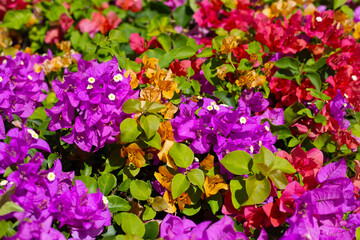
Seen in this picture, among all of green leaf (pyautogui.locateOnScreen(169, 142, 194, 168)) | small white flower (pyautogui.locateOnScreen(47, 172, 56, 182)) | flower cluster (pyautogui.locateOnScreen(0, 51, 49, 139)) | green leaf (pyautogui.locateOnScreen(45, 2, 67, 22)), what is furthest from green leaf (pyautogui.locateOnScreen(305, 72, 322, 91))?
green leaf (pyautogui.locateOnScreen(45, 2, 67, 22))

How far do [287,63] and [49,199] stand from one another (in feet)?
3.73

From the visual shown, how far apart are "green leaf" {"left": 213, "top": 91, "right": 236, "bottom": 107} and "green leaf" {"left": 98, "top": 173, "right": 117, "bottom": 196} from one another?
56 centimetres

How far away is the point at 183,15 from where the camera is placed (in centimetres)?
208

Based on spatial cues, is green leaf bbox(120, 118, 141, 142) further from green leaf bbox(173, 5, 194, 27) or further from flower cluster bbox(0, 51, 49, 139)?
green leaf bbox(173, 5, 194, 27)

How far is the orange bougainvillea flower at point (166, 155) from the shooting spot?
1222 mm

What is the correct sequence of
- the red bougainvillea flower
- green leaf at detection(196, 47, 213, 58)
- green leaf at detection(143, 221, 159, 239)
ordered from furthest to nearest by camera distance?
1. the red bougainvillea flower
2. green leaf at detection(196, 47, 213, 58)
3. green leaf at detection(143, 221, 159, 239)

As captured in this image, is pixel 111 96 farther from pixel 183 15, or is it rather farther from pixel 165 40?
pixel 183 15

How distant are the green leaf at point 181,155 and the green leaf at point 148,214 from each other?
0.19 metres

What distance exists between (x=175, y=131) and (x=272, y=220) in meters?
0.48

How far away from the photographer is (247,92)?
147 cm

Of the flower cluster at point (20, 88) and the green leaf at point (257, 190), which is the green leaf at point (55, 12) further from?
the green leaf at point (257, 190)

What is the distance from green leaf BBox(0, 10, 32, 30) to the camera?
2023mm

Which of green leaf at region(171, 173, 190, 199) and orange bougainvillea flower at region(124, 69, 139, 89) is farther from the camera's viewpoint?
orange bougainvillea flower at region(124, 69, 139, 89)

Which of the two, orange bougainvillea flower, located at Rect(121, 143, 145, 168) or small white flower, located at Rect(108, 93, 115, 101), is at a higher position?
small white flower, located at Rect(108, 93, 115, 101)
